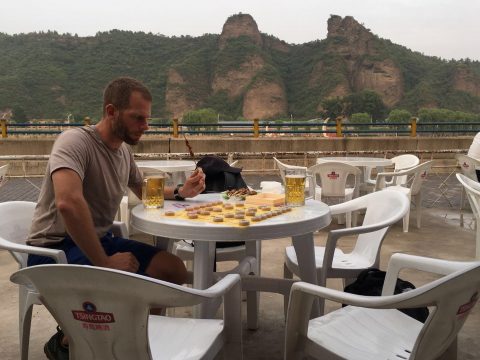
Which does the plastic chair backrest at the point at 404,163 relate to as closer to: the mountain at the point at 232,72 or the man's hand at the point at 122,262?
the man's hand at the point at 122,262

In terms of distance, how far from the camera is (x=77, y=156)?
1881mm

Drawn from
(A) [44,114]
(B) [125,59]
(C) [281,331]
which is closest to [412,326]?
(C) [281,331]

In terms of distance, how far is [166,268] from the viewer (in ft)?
6.84

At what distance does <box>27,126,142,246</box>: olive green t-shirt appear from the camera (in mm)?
1876

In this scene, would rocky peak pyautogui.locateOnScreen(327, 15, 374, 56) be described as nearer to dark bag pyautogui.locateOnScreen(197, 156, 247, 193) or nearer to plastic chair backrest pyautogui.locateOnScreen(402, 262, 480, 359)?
dark bag pyautogui.locateOnScreen(197, 156, 247, 193)

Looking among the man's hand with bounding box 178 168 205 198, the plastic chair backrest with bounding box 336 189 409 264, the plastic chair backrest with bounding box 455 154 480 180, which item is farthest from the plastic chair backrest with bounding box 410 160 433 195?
the man's hand with bounding box 178 168 205 198

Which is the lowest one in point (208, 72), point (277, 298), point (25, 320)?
point (277, 298)

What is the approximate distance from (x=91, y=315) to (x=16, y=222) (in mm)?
1310

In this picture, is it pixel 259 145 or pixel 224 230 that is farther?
pixel 259 145

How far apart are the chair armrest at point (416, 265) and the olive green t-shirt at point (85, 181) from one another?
4.00ft

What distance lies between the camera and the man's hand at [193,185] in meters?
2.35

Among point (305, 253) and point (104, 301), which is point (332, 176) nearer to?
point (305, 253)

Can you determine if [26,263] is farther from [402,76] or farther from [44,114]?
[402,76]

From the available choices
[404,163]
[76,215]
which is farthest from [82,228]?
[404,163]
